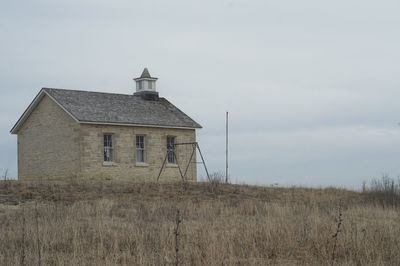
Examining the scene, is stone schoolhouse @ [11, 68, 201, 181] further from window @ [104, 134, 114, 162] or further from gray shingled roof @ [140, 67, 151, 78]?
gray shingled roof @ [140, 67, 151, 78]

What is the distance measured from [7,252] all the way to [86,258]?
148cm

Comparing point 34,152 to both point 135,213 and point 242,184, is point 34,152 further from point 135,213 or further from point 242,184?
point 135,213

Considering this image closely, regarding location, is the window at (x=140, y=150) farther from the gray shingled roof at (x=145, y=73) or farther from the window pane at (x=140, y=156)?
the gray shingled roof at (x=145, y=73)

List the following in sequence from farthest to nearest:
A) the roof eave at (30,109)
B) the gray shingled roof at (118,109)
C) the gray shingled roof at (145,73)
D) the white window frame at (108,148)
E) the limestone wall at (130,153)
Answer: the gray shingled roof at (145,73)
the roof eave at (30,109)
the white window frame at (108,148)
the gray shingled roof at (118,109)
the limestone wall at (130,153)

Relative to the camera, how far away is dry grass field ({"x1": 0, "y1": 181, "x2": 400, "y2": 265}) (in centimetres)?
1030

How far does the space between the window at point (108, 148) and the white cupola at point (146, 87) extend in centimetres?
600

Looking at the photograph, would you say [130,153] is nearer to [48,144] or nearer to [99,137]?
[99,137]

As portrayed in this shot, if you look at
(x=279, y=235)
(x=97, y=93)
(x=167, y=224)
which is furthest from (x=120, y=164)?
(x=279, y=235)

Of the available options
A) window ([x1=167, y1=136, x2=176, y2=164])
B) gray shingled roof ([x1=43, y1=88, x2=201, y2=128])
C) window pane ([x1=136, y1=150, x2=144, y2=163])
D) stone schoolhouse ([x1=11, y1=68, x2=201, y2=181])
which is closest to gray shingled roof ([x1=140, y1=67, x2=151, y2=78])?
gray shingled roof ([x1=43, y1=88, x2=201, y2=128])

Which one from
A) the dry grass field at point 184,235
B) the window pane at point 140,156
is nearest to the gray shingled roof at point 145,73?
the window pane at point 140,156

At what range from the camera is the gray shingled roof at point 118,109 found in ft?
99.7

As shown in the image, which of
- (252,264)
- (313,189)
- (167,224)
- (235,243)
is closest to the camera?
(252,264)

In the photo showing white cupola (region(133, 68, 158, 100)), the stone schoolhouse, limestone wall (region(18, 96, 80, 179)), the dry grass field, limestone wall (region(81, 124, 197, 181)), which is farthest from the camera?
white cupola (region(133, 68, 158, 100))

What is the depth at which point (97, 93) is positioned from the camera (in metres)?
33.6
